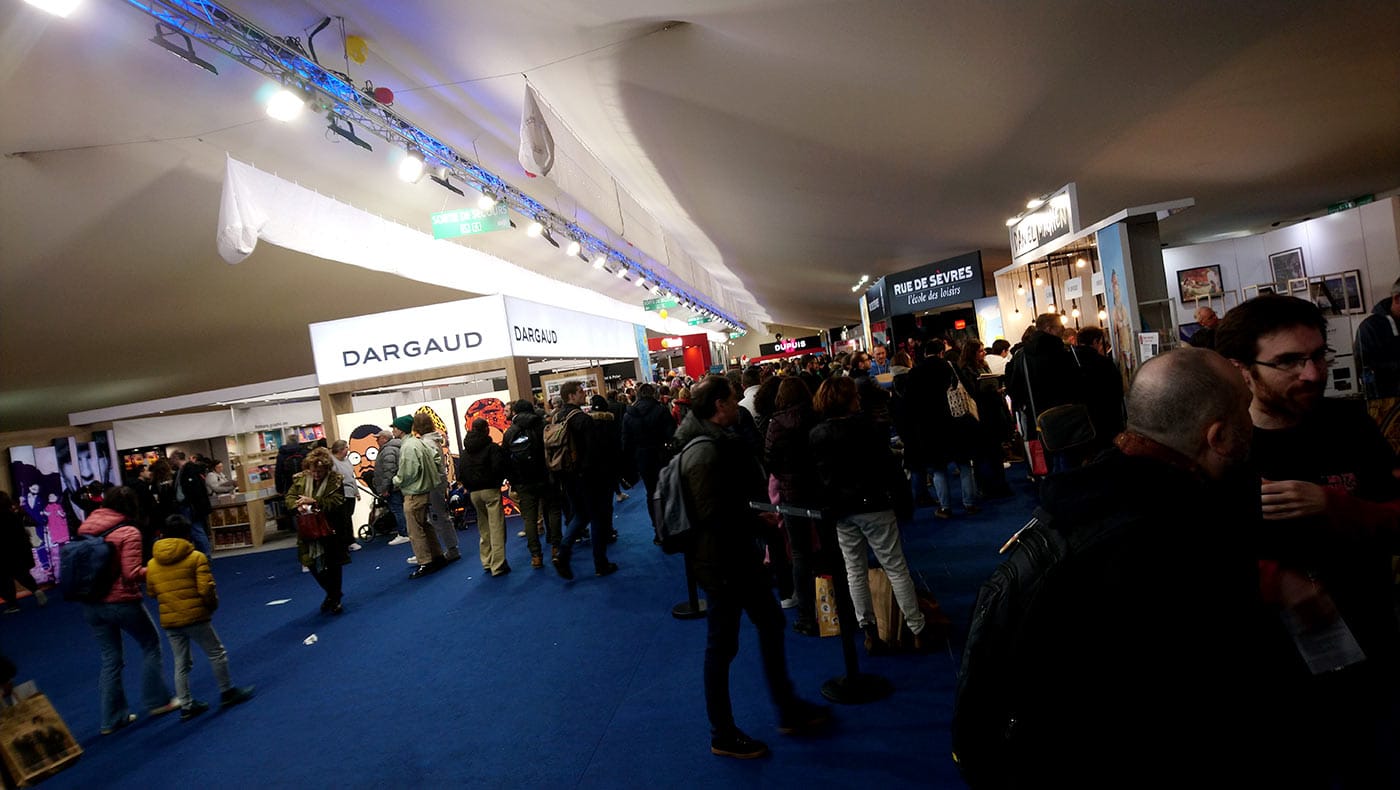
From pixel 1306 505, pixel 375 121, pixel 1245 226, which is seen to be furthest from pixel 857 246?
pixel 1306 505

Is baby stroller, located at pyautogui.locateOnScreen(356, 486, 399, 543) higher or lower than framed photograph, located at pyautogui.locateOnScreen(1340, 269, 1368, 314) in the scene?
lower

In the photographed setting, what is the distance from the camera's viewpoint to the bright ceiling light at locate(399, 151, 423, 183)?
6.90 metres

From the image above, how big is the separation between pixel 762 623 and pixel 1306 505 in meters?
2.07

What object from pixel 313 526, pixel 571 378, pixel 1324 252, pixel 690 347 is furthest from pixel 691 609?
pixel 690 347

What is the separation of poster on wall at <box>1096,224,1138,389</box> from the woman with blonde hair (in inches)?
276

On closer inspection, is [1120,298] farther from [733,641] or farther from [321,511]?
[321,511]

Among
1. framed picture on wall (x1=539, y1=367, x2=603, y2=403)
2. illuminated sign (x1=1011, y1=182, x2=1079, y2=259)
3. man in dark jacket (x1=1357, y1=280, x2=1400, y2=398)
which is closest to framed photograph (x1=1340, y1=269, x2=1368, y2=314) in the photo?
illuminated sign (x1=1011, y1=182, x2=1079, y2=259)

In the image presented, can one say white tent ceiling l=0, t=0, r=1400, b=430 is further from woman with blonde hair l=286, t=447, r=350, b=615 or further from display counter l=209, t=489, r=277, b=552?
woman with blonde hair l=286, t=447, r=350, b=615

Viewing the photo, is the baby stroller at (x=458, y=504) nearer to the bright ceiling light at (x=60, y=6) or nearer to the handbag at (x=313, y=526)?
the handbag at (x=313, y=526)

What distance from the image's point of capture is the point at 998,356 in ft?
27.2

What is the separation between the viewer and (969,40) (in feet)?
14.4

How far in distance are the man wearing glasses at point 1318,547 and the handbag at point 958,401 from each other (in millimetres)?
4287

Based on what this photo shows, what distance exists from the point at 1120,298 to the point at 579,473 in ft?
15.9

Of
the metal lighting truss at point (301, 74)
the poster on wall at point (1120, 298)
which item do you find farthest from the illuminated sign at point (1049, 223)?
the metal lighting truss at point (301, 74)
